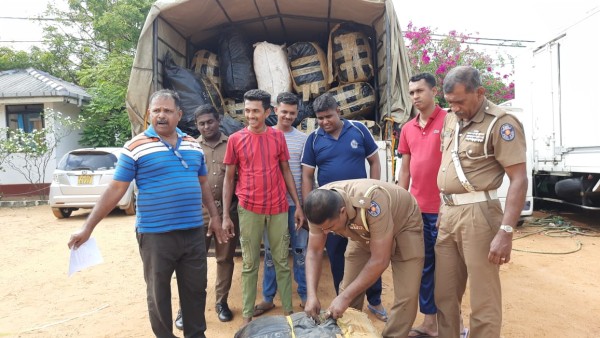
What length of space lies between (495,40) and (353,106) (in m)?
14.1

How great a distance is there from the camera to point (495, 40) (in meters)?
15.8

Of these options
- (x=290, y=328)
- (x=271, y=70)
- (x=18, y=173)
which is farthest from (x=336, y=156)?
(x=18, y=173)

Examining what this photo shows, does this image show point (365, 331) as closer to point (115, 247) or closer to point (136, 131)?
point (136, 131)

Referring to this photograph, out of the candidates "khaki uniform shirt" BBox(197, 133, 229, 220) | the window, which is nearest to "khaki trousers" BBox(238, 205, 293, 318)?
"khaki uniform shirt" BBox(197, 133, 229, 220)

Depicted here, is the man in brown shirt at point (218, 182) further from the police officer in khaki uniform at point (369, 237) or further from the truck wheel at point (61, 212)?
the truck wheel at point (61, 212)

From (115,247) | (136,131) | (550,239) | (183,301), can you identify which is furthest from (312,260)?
(550,239)

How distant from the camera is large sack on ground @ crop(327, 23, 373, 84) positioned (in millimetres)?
4238

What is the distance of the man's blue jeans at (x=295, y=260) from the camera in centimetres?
338

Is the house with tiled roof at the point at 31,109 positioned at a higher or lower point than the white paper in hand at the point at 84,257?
higher

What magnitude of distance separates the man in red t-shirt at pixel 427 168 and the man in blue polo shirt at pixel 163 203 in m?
1.50

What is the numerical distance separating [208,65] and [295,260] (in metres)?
2.33

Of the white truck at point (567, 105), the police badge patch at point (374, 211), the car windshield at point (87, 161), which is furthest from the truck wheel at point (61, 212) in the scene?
the white truck at point (567, 105)

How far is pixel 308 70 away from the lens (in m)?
4.30

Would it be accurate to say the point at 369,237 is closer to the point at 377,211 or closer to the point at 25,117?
the point at 377,211
